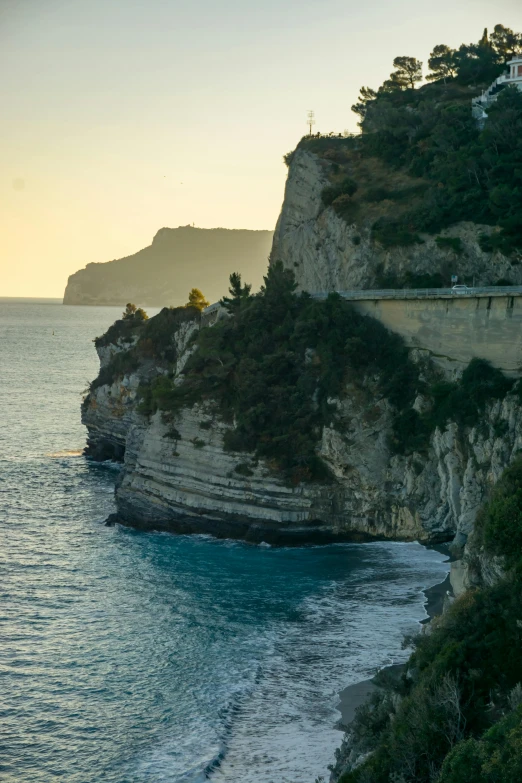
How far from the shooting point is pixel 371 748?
72.0 feet

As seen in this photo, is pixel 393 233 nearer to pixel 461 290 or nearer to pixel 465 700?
pixel 461 290

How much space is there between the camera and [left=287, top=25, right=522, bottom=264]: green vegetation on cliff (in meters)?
52.1

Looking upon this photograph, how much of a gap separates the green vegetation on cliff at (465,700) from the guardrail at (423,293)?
775 inches

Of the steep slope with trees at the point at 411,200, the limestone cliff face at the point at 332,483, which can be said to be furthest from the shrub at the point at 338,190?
the limestone cliff face at the point at 332,483

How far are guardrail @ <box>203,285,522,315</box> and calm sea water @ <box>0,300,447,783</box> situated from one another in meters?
12.9

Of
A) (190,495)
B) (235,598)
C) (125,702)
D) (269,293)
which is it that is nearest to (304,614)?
(235,598)

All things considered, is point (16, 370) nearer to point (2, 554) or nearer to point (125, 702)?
point (2, 554)

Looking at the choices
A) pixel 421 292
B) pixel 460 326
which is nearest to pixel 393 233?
pixel 421 292

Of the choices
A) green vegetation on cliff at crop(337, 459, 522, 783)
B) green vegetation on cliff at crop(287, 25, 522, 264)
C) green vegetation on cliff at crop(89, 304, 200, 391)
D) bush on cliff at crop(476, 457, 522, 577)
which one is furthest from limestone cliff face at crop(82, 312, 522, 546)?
green vegetation on cliff at crop(337, 459, 522, 783)

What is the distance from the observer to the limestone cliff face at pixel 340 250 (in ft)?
167

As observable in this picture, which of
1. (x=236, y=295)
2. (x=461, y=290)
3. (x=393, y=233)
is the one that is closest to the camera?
(x=461, y=290)

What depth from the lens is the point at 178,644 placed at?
33562 mm

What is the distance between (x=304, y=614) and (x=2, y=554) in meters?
15.9

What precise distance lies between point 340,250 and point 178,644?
101 ft
